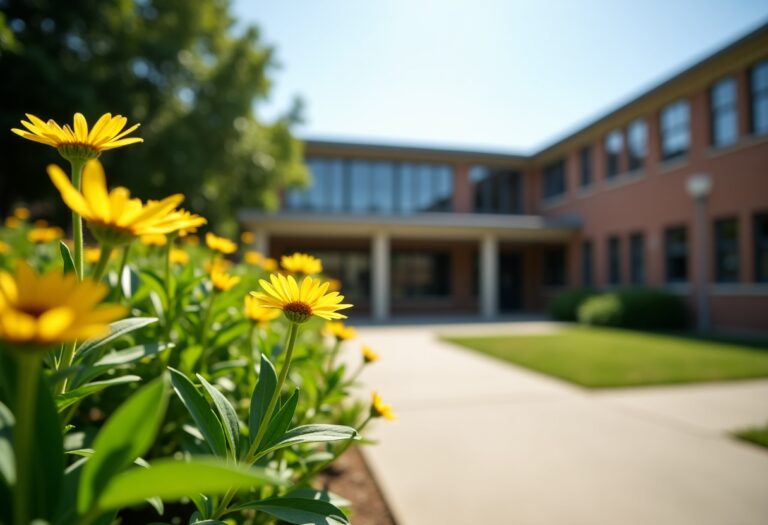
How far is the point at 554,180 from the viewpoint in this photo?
20.0 metres

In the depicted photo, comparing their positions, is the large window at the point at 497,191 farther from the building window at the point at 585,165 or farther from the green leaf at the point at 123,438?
the green leaf at the point at 123,438

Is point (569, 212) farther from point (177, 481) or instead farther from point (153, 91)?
point (177, 481)

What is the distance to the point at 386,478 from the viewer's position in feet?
8.79

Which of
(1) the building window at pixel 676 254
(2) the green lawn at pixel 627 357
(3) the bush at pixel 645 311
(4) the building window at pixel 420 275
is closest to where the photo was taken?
(2) the green lawn at pixel 627 357

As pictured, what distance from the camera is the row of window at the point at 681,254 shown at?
11.3m

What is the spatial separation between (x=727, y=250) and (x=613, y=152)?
5.72 m

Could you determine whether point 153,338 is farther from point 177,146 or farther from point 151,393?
point 177,146

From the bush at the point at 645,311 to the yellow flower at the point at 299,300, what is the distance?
13963 millimetres

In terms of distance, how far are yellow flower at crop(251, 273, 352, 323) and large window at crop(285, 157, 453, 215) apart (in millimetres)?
18574

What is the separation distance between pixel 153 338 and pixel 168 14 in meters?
14.5

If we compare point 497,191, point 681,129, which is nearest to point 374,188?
point 497,191

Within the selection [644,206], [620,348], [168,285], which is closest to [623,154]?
[644,206]

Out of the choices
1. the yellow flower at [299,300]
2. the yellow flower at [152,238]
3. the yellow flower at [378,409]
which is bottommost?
the yellow flower at [378,409]

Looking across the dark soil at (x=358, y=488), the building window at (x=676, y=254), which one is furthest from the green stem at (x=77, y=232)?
the building window at (x=676, y=254)
